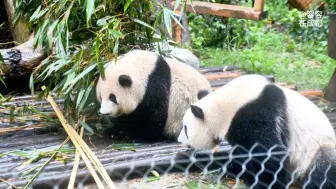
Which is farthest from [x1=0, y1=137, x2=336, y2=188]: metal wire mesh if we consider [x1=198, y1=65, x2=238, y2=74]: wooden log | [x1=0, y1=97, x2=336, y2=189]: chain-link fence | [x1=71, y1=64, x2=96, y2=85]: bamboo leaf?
[x1=198, y1=65, x2=238, y2=74]: wooden log

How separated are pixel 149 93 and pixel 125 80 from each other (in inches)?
7.2

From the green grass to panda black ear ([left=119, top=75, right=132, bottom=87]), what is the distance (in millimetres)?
2199

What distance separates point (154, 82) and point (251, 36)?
4188 mm

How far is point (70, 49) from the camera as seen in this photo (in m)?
3.58

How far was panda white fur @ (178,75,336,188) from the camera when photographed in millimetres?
2439

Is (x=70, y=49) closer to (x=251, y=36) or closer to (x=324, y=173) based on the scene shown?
(x=324, y=173)

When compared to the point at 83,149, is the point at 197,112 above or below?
above

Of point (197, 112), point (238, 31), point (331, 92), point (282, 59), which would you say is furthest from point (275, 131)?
point (238, 31)

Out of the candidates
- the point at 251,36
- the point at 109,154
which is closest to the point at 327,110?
the point at 109,154

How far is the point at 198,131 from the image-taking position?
2.65m

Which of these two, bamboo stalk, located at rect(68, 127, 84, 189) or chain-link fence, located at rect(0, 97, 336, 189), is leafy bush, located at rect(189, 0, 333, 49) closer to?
chain-link fence, located at rect(0, 97, 336, 189)

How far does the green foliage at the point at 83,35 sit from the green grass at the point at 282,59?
192cm

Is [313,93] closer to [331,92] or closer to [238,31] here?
[331,92]

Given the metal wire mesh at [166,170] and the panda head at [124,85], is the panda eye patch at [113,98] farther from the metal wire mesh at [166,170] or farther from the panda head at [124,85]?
the metal wire mesh at [166,170]
